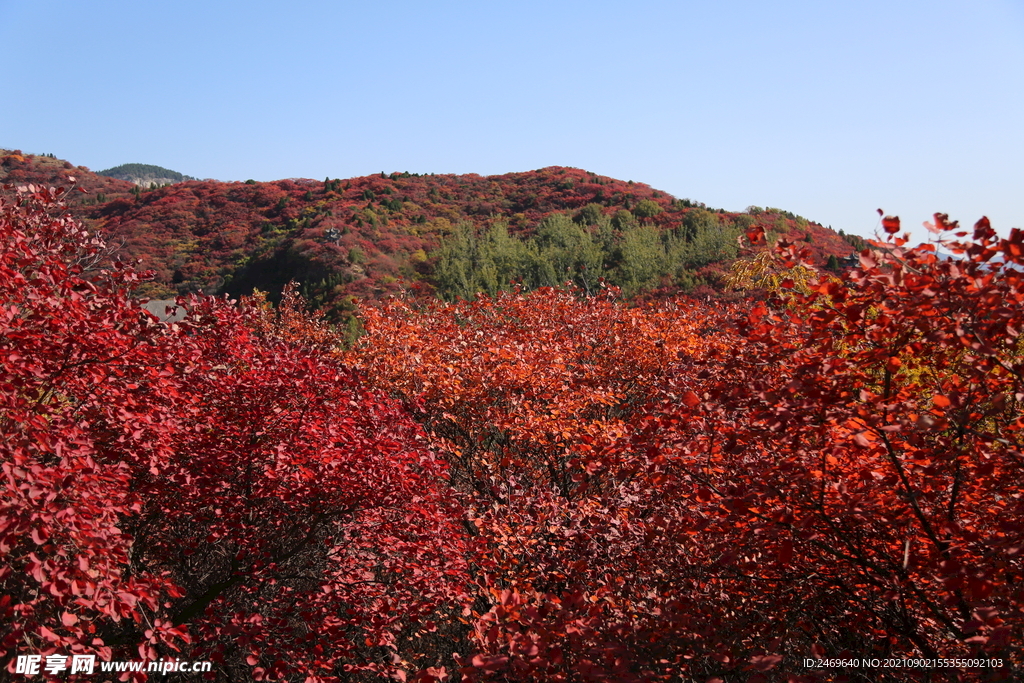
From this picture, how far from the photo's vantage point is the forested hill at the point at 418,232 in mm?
47844

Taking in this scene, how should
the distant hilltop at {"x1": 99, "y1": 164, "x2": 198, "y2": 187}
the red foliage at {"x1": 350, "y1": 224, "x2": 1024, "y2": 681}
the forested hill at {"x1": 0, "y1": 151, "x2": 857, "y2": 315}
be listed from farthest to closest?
1. the distant hilltop at {"x1": 99, "y1": 164, "x2": 198, "y2": 187}
2. the forested hill at {"x1": 0, "y1": 151, "x2": 857, "y2": 315}
3. the red foliage at {"x1": 350, "y1": 224, "x2": 1024, "y2": 681}

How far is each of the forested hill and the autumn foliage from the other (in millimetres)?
26643

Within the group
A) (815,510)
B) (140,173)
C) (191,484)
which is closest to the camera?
(815,510)

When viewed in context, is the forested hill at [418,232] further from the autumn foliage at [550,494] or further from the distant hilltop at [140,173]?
the distant hilltop at [140,173]

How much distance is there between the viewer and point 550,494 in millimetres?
8945

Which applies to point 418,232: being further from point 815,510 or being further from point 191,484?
point 815,510

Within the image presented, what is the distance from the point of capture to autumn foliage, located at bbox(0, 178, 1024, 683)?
4059 millimetres

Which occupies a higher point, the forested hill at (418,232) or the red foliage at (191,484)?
the forested hill at (418,232)

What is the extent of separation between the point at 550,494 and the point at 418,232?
56.0 m

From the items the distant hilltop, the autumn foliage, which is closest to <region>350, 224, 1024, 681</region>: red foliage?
the autumn foliage

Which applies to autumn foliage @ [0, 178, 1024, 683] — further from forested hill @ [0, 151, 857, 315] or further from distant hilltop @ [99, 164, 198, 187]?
distant hilltop @ [99, 164, 198, 187]

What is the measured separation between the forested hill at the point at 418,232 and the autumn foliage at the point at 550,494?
2664 centimetres

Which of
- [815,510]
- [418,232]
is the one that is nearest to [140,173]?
[418,232]

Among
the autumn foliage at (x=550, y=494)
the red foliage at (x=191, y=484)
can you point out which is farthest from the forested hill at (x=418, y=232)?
the autumn foliage at (x=550, y=494)
